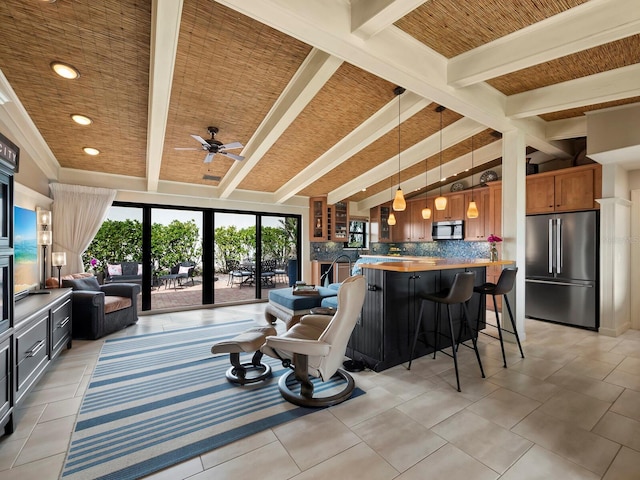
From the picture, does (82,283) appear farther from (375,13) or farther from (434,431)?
(375,13)

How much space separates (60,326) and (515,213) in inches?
226

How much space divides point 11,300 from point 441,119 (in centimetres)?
502

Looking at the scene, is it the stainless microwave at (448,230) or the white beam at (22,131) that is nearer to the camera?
the white beam at (22,131)

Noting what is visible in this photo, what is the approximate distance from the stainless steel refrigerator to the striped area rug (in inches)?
173

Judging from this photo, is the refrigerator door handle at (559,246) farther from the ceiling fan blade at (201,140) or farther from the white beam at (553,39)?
the ceiling fan blade at (201,140)

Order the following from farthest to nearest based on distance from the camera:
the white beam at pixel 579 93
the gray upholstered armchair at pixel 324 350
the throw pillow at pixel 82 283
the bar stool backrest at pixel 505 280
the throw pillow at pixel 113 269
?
1. the throw pillow at pixel 113 269
2. the throw pillow at pixel 82 283
3. the bar stool backrest at pixel 505 280
4. the white beam at pixel 579 93
5. the gray upholstered armchair at pixel 324 350

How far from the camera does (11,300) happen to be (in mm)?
2076

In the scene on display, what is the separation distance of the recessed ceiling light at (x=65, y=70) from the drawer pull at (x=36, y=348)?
2.44 m

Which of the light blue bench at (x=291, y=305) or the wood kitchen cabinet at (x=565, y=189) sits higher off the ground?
the wood kitchen cabinet at (x=565, y=189)

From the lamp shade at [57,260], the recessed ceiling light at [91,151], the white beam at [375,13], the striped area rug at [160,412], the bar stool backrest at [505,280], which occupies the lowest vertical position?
the striped area rug at [160,412]

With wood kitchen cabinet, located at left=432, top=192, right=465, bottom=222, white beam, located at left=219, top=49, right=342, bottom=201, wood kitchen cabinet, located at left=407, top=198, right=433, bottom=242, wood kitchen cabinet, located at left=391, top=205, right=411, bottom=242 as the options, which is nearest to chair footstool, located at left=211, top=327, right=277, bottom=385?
white beam, located at left=219, top=49, right=342, bottom=201

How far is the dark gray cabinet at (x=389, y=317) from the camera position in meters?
3.02

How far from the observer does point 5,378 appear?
1.97m

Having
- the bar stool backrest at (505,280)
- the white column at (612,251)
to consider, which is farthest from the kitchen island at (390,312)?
the white column at (612,251)
